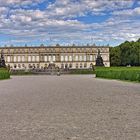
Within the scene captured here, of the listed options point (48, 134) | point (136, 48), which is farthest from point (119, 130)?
point (136, 48)

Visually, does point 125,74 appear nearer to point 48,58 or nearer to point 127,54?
point 127,54

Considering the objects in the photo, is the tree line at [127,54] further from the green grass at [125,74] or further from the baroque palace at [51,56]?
the green grass at [125,74]

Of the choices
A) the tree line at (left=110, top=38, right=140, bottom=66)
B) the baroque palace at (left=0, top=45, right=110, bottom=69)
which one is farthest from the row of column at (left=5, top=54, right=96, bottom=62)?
the tree line at (left=110, top=38, right=140, bottom=66)

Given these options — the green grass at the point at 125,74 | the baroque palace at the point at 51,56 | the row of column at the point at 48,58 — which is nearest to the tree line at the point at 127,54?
the baroque palace at the point at 51,56

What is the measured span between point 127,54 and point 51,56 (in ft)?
118

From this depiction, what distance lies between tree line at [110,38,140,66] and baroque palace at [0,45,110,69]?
1311 cm

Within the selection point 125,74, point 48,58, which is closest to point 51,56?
point 48,58

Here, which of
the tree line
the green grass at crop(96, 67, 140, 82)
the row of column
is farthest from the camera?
the row of column

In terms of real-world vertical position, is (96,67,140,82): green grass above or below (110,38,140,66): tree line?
below

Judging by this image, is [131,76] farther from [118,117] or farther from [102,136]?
[102,136]

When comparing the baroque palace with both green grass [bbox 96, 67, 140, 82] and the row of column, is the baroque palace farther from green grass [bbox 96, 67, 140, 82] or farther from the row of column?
green grass [bbox 96, 67, 140, 82]

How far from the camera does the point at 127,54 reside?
11562 centimetres

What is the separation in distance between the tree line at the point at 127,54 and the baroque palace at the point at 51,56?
13.1 metres

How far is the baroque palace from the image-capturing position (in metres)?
142
